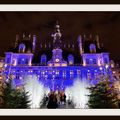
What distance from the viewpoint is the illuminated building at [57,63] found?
18.5m

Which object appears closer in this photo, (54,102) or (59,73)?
(54,102)

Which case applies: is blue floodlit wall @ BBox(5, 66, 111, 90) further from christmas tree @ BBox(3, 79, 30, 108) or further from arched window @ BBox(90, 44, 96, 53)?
christmas tree @ BBox(3, 79, 30, 108)

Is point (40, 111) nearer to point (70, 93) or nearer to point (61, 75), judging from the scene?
point (70, 93)

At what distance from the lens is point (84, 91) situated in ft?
50.3

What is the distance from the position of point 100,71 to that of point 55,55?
474 centimetres

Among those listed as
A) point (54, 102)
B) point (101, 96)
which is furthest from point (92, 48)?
point (54, 102)

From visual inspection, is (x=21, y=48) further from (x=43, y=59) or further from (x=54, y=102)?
(x=54, y=102)

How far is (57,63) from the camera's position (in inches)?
777

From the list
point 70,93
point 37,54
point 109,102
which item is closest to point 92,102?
point 109,102

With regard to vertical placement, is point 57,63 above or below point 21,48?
below

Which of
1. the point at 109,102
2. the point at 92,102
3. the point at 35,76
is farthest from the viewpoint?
the point at 35,76

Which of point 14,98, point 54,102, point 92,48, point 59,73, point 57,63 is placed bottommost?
point 54,102

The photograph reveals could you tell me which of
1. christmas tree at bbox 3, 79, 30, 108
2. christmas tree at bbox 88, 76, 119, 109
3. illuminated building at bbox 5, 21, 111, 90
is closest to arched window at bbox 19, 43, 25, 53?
illuminated building at bbox 5, 21, 111, 90
